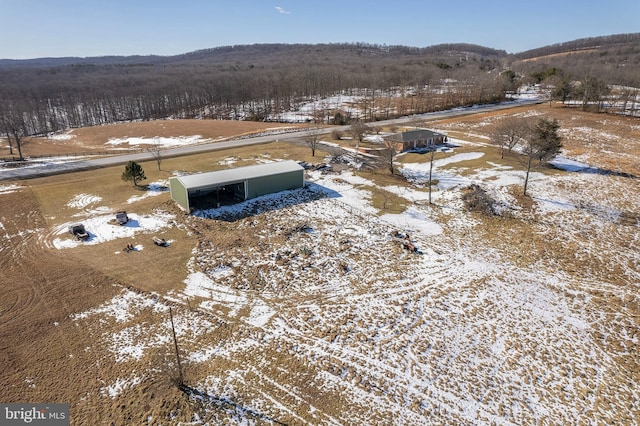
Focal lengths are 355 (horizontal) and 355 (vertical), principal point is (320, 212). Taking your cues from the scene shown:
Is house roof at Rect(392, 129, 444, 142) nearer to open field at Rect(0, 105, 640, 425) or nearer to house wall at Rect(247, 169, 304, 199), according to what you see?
open field at Rect(0, 105, 640, 425)

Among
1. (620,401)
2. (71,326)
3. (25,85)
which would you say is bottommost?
(620,401)

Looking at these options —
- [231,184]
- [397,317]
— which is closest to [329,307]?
[397,317]

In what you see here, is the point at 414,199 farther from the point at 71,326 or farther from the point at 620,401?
the point at 71,326

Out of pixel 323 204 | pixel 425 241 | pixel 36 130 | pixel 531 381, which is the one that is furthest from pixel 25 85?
pixel 531 381

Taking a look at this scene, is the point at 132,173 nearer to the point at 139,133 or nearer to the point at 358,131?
the point at 358,131

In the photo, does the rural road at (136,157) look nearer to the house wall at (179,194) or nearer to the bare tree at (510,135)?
the house wall at (179,194)
